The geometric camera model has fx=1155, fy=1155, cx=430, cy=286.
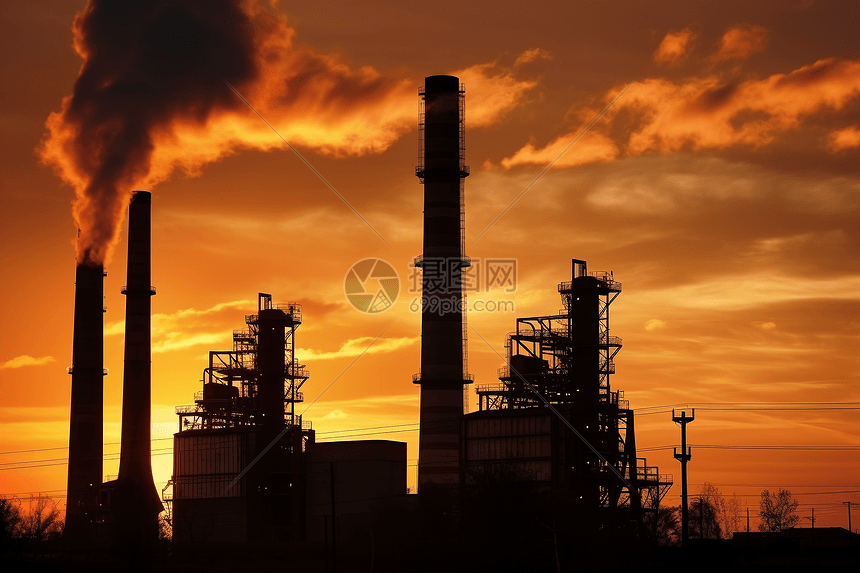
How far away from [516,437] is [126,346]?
2091 centimetres

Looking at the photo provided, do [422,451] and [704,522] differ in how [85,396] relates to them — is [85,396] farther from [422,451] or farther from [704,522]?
[704,522]

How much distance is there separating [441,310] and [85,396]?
21145 mm

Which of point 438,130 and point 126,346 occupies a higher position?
point 438,130

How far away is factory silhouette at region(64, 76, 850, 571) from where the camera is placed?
48.1 m

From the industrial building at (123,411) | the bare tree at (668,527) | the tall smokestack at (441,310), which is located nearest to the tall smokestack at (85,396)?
the industrial building at (123,411)

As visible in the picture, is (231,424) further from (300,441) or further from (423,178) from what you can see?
(423,178)

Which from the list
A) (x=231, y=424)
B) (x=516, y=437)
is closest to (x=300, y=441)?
(x=231, y=424)

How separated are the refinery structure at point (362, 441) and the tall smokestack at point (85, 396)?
75 mm

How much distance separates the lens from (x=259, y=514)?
2338 inches

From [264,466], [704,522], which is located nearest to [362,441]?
[264,466]

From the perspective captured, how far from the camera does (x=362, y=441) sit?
59.9 meters

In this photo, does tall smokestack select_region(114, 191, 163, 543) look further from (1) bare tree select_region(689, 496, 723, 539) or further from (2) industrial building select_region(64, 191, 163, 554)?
(1) bare tree select_region(689, 496, 723, 539)

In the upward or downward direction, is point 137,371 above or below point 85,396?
above

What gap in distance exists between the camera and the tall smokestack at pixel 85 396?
6116 cm
